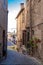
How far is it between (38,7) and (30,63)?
5243 mm

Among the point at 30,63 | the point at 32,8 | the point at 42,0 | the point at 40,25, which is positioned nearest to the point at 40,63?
the point at 30,63

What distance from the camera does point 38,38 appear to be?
16328 millimetres

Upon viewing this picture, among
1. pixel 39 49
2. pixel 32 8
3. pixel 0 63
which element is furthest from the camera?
pixel 32 8

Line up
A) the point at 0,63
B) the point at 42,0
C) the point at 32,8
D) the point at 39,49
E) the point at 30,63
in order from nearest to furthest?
the point at 0,63 < the point at 30,63 < the point at 42,0 < the point at 39,49 < the point at 32,8

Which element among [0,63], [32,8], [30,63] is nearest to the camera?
[0,63]

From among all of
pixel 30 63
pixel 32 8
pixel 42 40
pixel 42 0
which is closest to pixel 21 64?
pixel 30 63

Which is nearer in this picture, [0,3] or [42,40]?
[0,3]

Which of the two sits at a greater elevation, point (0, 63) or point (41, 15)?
point (41, 15)

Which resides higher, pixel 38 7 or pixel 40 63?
pixel 38 7

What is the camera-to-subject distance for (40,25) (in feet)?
52.0

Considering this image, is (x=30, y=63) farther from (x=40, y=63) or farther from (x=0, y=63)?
(x=0, y=63)

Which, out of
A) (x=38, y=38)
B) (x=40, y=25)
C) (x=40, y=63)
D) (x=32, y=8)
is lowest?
(x=40, y=63)

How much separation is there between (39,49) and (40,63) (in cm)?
193

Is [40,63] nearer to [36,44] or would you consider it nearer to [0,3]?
[36,44]
